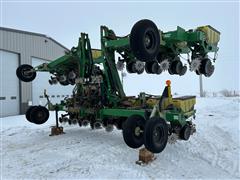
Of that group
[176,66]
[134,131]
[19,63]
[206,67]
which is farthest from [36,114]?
[19,63]

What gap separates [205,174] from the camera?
5.57 metres

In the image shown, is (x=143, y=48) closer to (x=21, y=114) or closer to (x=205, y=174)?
(x=205, y=174)

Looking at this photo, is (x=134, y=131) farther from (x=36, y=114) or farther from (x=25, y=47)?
(x=25, y=47)

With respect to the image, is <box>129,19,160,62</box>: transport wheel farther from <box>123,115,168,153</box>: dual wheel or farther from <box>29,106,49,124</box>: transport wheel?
<box>29,106,49,124</box>: transport wheel

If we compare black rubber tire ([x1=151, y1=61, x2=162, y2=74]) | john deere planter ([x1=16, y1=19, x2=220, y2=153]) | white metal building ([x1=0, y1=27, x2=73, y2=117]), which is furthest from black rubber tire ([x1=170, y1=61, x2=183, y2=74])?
white metal building ([x1=0, y1=27, x2=73, y2=117])

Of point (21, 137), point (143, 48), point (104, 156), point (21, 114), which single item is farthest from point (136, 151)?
point (21, 114)

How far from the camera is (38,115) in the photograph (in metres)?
9.17

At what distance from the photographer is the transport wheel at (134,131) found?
543 centimetres

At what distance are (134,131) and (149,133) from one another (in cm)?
89

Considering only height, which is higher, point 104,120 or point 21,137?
point 104,120

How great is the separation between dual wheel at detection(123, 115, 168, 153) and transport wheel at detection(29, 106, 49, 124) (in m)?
4.59

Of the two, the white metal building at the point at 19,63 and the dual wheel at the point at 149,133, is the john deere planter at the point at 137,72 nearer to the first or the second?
the dual wheel at the point at 149,133

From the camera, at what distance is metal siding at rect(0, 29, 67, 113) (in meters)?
16.8

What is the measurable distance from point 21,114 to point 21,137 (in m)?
9.14
